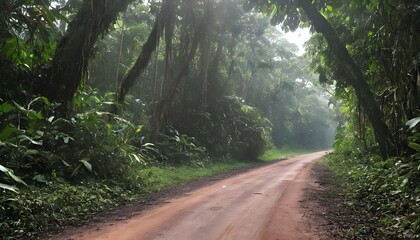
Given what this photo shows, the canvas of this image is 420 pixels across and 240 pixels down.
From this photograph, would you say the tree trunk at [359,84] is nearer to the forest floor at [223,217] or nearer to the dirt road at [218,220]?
the forest floor at [223,217]

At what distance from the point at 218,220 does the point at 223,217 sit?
221mm

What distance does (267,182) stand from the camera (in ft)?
36.4

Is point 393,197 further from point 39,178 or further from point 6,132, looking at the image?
point 6,132

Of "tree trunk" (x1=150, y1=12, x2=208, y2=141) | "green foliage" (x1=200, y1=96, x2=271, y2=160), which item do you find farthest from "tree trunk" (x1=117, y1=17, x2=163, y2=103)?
"green foliage" (x1=200, y1=96, x2=271, y2=160)

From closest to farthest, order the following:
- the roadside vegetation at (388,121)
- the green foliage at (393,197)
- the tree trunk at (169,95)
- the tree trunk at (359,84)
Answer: the green foliage at (393,197) < the roadside vegetation at (388,121) < the tree trunk at (359,84) < the tree trunk at (169,95)

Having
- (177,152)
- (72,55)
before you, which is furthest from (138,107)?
(72,55)

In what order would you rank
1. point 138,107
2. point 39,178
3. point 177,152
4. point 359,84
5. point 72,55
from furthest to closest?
point 138,107
point 177,152
point 359,84
point 72,55
point 39,178

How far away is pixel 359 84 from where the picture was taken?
1084 centimetres

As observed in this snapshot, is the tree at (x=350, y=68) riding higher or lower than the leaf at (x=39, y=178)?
higher

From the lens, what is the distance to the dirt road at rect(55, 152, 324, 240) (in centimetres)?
519

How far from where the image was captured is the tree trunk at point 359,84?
10.3 meters

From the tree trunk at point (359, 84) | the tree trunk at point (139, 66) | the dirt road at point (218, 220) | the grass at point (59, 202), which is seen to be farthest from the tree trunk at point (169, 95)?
the dirt road at point (218, 220)

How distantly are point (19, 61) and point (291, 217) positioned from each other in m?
7.35

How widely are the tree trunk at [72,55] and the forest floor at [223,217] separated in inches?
145
